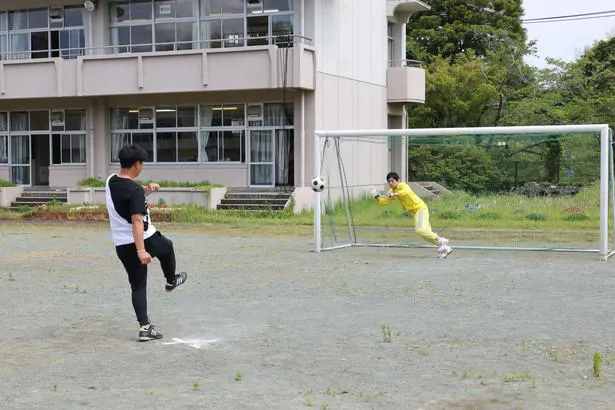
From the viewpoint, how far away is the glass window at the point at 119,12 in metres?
32.4

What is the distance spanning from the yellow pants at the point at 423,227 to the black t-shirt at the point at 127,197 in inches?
340

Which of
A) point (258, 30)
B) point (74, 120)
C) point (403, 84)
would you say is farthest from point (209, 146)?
point (403, 84)

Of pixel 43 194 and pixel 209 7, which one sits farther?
pixel 43 194

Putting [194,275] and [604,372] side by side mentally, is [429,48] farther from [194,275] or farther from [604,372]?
[604,372]

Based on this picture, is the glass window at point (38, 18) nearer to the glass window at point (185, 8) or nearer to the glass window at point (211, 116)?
the glass window at point (185, 8)

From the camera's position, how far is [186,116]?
31531 millimetres

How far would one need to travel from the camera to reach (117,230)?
8727mm

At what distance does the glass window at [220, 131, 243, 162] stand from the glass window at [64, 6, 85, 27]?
6.98 meters

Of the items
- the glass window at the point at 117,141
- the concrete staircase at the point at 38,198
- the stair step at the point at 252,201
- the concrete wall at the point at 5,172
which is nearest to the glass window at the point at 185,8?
the glass window at the point at 117,141

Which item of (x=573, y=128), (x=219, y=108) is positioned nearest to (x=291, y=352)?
(x=573, y=128)

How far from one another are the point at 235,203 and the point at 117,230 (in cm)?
2016

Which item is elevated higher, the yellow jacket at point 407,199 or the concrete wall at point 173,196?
the yellow jacket at point 407,199

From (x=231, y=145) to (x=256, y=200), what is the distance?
305 centimetres

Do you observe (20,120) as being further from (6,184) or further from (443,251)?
(443,251)
